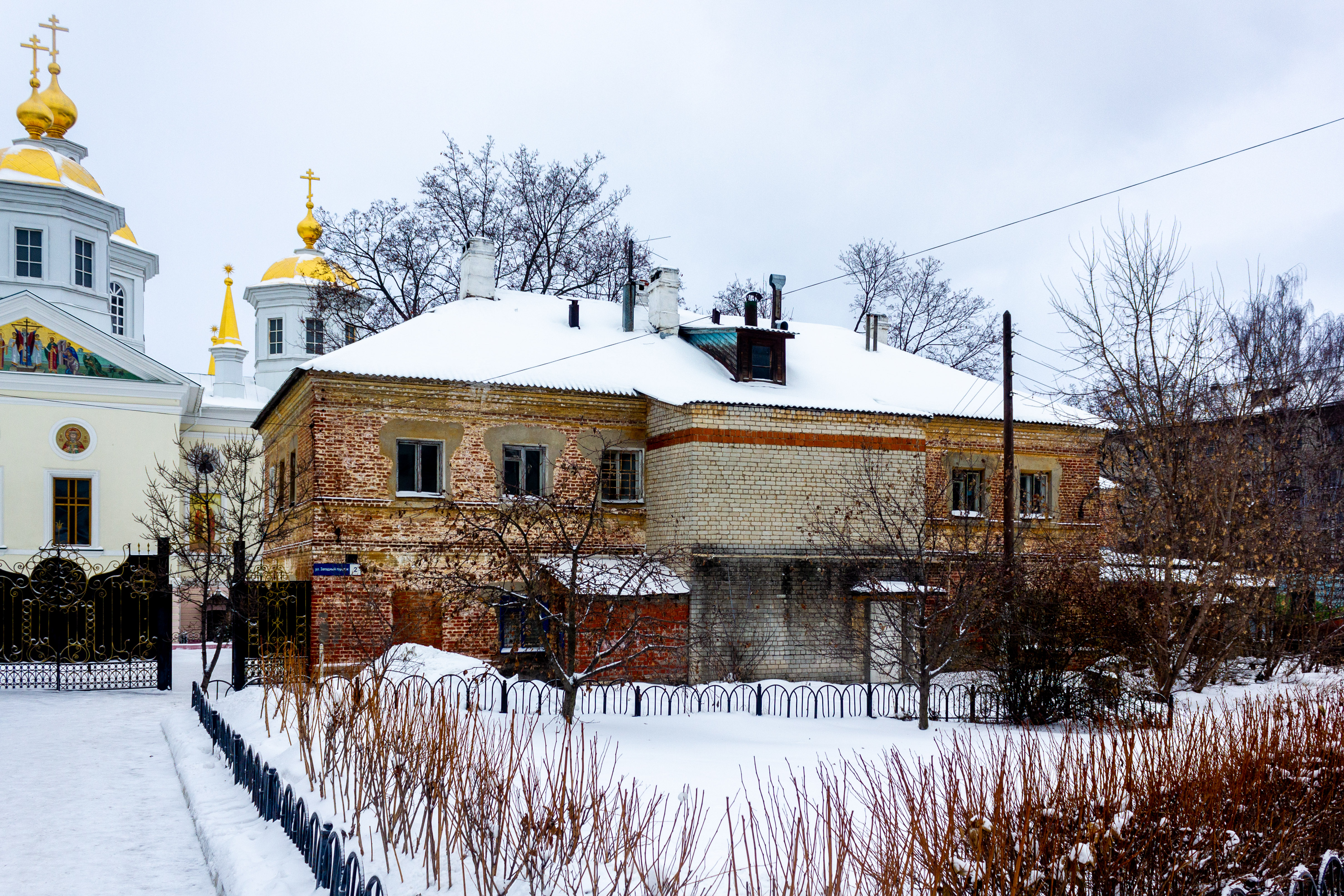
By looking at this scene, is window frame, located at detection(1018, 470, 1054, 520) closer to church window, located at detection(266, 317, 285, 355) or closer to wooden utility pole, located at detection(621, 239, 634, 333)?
wooden utility pole, located at detection(621, 239, 634, 333)

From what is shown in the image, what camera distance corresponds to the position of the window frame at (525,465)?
19.9 meters

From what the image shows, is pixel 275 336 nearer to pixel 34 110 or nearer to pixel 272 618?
pixel 34 110

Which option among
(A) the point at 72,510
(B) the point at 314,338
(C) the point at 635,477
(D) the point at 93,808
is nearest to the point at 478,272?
(C) the point at 635,477

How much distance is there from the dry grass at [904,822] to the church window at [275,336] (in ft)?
130

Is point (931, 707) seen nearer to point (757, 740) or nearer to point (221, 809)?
point (757, 740)

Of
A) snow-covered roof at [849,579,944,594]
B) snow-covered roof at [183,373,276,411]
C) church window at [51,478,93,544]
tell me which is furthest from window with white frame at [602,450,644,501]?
snow-covered roof at [183,373,276,411]

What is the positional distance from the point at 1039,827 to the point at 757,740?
26.1 feet

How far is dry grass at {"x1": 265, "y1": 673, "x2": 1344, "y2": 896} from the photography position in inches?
184

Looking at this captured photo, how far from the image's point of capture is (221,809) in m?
8.55

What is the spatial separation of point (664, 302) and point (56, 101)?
28.0 m

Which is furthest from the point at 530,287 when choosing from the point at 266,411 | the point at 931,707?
the point at 931,707

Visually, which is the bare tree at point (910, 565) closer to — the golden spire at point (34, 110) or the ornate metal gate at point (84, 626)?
the ornate metal gate at point (84, 626)

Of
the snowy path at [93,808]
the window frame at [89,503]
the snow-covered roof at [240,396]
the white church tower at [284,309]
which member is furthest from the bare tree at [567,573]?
the white church tower at [284,309]

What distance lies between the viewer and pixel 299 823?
6898 millimetres
